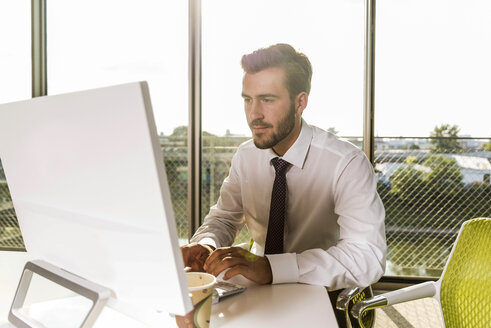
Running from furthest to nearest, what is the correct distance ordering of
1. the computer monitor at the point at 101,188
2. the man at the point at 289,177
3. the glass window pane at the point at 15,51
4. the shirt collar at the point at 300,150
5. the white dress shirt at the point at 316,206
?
the glass window pane at the point at 15,51
the shirt collar at the point at 300,150
the man at the point at 289,177
the white dress shirt at the point at 316,206
the computer monitor at the point at 101,188

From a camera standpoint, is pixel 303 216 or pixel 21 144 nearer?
pixel 21 144

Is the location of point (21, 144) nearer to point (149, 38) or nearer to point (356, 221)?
point (356, 221)

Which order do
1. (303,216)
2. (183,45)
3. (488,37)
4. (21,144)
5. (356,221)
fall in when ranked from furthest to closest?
(183,45), (488,37), (303,216), (356,221), (21,144)

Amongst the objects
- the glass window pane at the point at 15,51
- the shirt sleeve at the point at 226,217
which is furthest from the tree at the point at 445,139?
the glass window pane at the point at 15,51

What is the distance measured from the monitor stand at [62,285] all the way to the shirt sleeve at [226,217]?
61 cm

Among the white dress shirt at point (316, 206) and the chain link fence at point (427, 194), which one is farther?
the chain link fence at point (427, 194)

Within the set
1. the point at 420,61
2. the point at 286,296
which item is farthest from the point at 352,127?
the point at 286,296

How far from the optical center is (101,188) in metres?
0.51

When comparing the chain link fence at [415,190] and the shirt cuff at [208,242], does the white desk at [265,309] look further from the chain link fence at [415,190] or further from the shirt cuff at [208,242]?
the chain link fence at [415,190]

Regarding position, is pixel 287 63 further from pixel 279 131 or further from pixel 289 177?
pixel 289 177

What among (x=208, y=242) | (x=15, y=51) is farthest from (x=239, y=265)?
(x=15, y=51)

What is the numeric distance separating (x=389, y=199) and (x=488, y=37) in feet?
4.42

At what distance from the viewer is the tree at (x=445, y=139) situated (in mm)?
2865

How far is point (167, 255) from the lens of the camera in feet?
1.47
